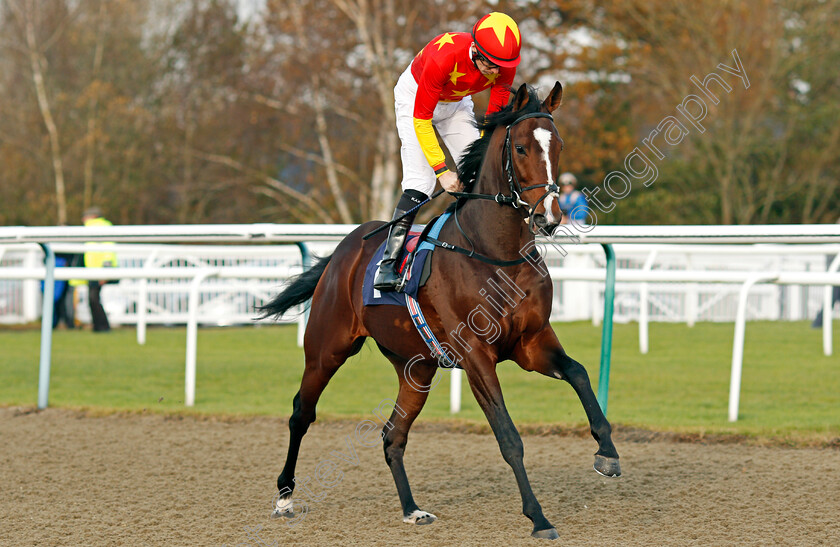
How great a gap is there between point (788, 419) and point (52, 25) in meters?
21.3

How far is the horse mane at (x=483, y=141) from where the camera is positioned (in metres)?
3.66

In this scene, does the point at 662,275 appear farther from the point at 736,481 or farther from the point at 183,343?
the point at 183,343

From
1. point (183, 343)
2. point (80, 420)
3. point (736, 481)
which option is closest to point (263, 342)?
point (183, 343)

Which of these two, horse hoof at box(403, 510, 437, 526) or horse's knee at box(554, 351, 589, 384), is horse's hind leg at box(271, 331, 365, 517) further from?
horse's knee at box(554, 351, 589, 384)

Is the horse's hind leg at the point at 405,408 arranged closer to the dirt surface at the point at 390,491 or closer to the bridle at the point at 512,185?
the dirt surface at the point at 390,491

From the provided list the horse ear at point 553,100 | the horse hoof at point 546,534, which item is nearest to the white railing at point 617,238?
the horse ear at point 553,100

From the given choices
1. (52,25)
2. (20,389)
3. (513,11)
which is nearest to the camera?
(20,389)

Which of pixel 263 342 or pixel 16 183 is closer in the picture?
pixel 263 342

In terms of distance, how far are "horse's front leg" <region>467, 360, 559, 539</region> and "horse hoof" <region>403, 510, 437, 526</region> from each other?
1.65 feet

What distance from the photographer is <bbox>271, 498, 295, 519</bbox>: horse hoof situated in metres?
3.93

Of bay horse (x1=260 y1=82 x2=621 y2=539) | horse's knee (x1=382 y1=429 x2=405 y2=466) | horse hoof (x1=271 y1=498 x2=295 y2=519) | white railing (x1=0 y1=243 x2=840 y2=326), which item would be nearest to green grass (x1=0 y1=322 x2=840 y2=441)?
white railing (x1=0 y1=243 x2=840 y2=326)

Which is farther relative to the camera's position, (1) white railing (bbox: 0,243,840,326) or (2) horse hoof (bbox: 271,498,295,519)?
(1) white railing (bbox: 0,243,840,326)

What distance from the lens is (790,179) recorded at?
59.3ft

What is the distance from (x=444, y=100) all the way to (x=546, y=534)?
2.00m
